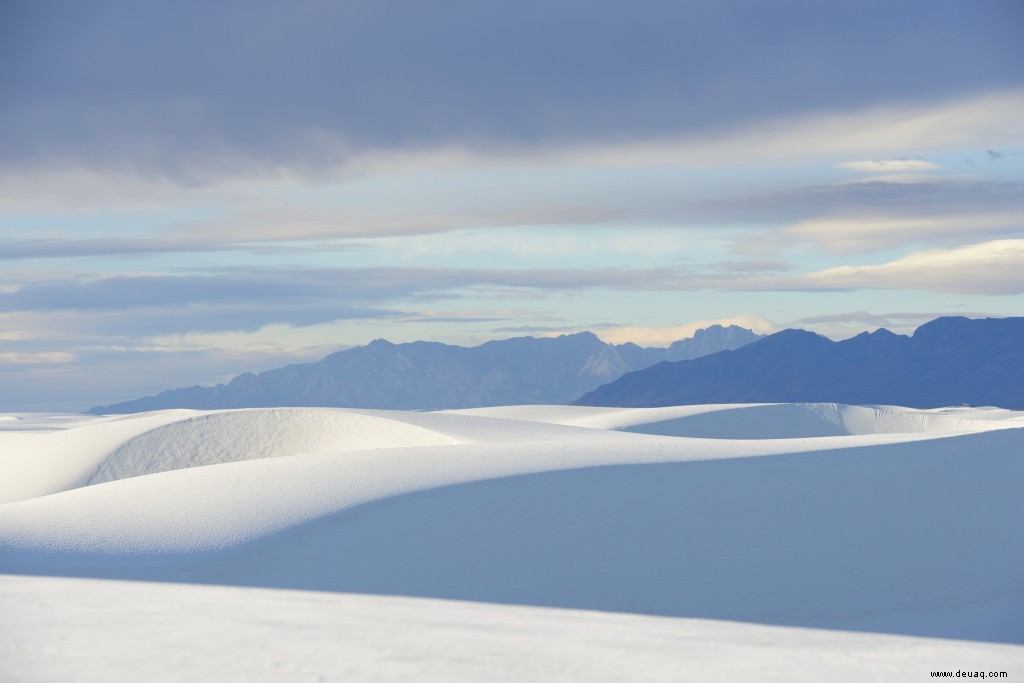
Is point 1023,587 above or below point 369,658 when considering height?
below

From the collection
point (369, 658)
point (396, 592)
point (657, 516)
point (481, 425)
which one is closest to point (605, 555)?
point (657, 516)

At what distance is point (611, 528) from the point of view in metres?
21.4

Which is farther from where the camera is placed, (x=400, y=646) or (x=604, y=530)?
(x=604, y=530)

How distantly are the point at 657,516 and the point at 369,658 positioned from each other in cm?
1386

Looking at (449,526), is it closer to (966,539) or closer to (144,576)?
(144,576)

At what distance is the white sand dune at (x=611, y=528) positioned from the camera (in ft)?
Answer: 63.1

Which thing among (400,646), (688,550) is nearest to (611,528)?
(688,550)

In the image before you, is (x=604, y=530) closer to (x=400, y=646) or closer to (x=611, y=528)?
(x=611, y=528)

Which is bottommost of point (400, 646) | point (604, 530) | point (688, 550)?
point (688, 550)

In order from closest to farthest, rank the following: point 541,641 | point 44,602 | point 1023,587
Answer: point 541,641 < point 44,602 < point 1023,587

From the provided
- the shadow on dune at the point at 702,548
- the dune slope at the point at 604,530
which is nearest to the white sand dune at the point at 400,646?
the dune slope at the point at 604,530

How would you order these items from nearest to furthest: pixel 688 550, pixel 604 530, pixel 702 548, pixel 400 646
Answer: pixel 400 646, pixel 688 550, pixel 702 548, pixel 604 530

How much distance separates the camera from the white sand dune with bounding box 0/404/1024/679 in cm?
1923

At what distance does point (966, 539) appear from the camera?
23312mm
